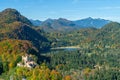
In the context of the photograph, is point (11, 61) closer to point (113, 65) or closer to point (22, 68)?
point (22, 68)

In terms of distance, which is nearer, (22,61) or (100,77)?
(22,61)

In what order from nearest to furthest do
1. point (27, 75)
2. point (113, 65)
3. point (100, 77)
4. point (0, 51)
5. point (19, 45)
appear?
1. point (27, 75)
2. point (100, 77)
3. point (0, 51)
4. point (19, 45)
5. point (113, 65)

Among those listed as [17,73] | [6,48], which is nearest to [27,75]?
[17,73]

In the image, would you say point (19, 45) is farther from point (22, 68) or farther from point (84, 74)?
point (22, 68)

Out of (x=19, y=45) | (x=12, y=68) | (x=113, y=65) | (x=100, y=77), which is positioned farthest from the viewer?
(x=113, y=65)

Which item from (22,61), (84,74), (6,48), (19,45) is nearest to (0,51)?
(6,48)

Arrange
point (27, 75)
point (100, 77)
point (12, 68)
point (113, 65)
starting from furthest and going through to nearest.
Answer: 1. point (113, 65)
2. point (100, 77)
3. point (12, 68)
4. point (27, 75)

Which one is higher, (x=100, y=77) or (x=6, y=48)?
(x=6, y=48)

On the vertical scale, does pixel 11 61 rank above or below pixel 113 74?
above

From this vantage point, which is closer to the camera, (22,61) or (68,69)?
(22,61)
